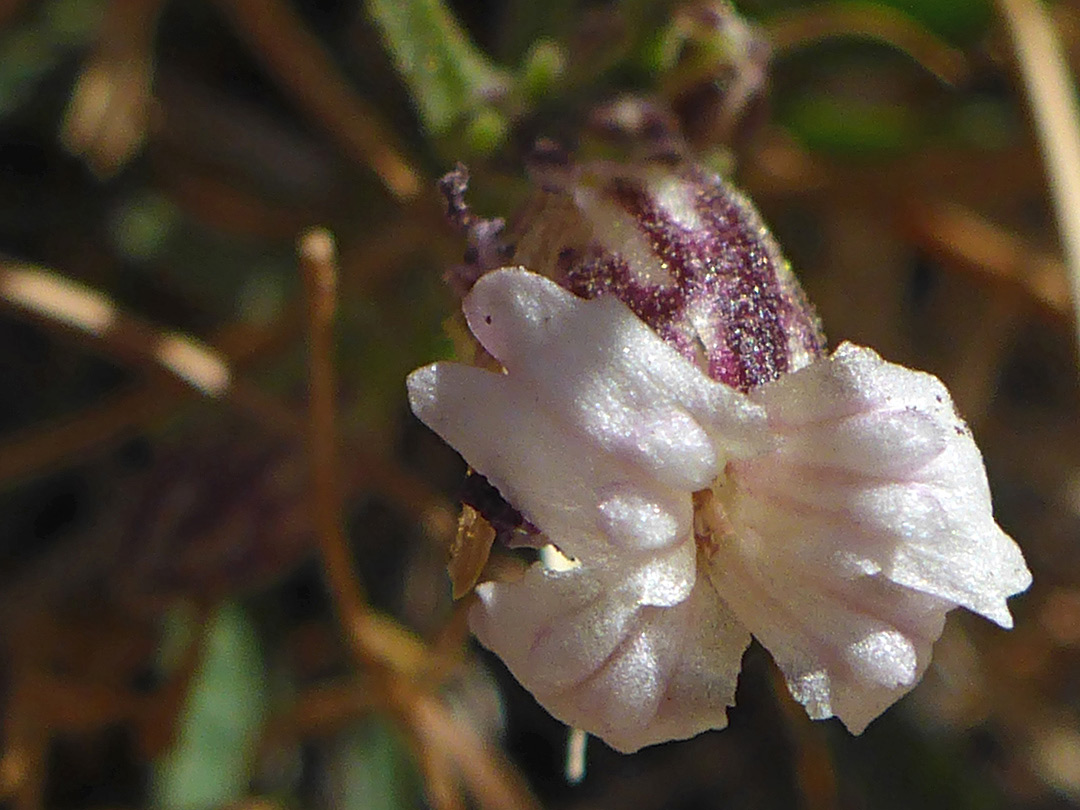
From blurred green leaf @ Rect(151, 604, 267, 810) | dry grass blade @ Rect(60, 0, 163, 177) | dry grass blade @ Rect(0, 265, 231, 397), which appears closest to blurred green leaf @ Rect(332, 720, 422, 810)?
blurred green leaf @ Rect(151, 604, 267, 810)

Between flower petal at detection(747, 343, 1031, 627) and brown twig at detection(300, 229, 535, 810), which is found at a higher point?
flower petal at detection(747, 343, 1031, 627)

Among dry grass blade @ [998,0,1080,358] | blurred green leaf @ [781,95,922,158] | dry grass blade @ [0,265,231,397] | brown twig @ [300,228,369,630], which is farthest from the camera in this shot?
blurred green leaf @ [781,95,922,158]

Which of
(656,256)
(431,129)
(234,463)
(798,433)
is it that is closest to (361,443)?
(234,463)

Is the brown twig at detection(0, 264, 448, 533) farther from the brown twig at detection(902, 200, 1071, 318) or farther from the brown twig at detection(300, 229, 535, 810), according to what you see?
the brown twig at detection(902, 200, 1071, 318)

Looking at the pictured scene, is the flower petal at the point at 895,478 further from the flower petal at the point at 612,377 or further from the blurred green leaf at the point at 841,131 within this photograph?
the blurred green leaf at the point at 841,131

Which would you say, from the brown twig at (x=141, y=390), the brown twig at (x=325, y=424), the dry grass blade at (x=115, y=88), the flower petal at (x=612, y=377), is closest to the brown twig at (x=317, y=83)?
the dry grass blade at (x=115, y=88)

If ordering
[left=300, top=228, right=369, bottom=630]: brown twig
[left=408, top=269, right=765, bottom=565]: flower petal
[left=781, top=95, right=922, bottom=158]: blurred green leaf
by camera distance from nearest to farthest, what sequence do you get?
[left=408, top=269, right=765, bottom=565]: flower petal < [left=300, top=228, right=369, bottom=630]: brown twig < [left=781, top=95, right=922, bottom=158]: blurred green leaf

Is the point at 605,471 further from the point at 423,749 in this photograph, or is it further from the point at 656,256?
the point at 423,749
